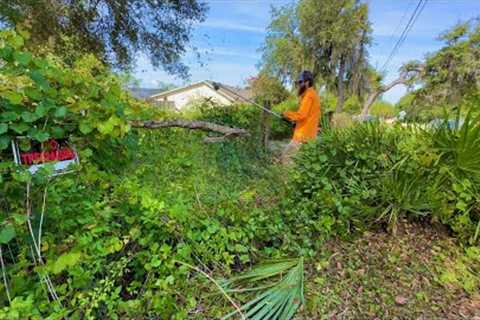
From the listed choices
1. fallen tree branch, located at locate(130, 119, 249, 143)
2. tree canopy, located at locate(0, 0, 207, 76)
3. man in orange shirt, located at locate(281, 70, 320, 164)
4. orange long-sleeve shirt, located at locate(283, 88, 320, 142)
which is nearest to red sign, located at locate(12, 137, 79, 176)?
fallen tree branch, located at locate(130, 119, 249, 143)

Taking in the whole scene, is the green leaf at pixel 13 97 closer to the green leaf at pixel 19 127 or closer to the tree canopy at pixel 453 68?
the green leaf at pixel 19 127

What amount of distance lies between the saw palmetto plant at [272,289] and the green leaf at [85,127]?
110 cm

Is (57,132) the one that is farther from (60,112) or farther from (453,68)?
(453,68)

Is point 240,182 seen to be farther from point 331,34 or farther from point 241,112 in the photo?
point 331,34

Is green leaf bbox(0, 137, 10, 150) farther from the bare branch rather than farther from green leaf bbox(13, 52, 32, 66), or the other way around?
the bare branch

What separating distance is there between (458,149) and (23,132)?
2867mm

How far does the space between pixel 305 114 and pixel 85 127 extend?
3.04m

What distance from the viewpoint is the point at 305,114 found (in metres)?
3.85

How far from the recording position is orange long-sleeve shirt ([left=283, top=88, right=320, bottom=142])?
3.84 metres

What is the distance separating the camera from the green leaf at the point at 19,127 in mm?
1193

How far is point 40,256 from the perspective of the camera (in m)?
1.24

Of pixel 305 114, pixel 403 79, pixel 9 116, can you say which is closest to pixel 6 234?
pixel 9 116

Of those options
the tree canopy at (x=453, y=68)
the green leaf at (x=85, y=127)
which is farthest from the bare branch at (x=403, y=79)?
the green leaf at (x=85, y=127)

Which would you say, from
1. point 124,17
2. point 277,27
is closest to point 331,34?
point 277,27
